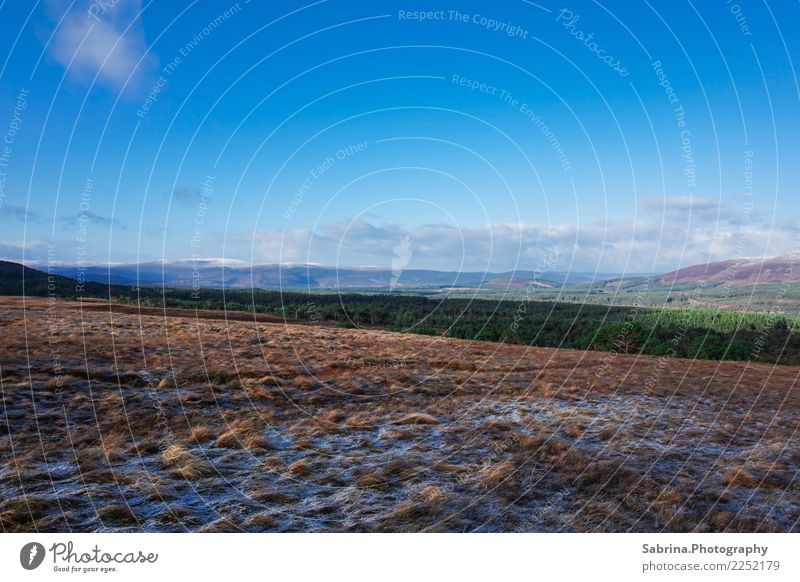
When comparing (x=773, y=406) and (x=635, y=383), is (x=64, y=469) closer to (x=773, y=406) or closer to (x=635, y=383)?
(x=635, y=383)

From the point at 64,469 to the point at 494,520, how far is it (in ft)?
31.8

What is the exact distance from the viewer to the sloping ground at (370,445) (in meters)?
8.97

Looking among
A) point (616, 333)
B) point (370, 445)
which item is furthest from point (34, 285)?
point (616, 333)

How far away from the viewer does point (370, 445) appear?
1292cm
